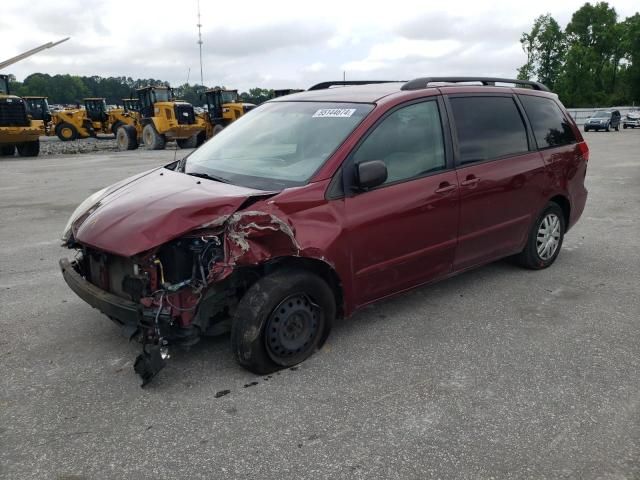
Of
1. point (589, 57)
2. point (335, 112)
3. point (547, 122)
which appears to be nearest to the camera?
point (335, 112)

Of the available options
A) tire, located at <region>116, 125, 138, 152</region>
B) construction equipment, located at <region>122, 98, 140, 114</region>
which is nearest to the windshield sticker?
tire, located at <region>116, 125, 138, 152</region>

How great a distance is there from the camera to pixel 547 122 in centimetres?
529

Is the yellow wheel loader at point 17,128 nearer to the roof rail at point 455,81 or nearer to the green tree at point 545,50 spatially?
the roof rail at point 455,81

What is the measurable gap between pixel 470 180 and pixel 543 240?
1.47 m

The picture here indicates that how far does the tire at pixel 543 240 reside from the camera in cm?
520

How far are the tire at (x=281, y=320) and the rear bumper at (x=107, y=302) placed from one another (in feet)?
1.87

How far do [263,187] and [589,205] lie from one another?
23.5 ft

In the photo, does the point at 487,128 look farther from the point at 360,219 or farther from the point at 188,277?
the point at 188,277

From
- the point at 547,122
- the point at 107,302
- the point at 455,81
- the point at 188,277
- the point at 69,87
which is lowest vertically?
the point at 107,302

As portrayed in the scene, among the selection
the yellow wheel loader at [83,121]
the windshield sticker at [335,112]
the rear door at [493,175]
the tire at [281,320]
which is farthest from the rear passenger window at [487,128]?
the yellow wheel loader at [83,121]

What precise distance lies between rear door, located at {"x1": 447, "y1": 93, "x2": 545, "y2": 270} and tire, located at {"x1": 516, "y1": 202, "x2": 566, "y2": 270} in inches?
7.6

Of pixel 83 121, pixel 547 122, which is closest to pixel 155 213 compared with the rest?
pixel 547 122

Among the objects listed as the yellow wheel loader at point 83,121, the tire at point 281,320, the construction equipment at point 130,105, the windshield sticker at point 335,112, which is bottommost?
the tire at point 281,320

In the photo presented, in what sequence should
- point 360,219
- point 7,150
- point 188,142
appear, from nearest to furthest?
point 360,219 < point 7,150 < point 188,142
